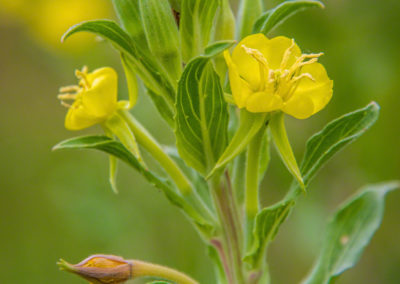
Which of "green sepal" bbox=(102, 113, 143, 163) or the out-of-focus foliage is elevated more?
"green sepal" bbox=(102, 113, 143, 163)

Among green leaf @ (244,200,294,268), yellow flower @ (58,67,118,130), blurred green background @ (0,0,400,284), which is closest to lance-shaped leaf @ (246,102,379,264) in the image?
green leaf @ (244,200,294,268)

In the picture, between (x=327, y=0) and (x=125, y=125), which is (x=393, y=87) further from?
(x=125, y=125)

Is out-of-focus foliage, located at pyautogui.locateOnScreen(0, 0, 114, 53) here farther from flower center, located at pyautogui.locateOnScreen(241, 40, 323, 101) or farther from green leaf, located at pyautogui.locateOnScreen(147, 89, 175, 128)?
flower center, located at pyautogui.locateOnScreen(241, 40, 323, 101)

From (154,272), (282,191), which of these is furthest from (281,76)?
(282,191)

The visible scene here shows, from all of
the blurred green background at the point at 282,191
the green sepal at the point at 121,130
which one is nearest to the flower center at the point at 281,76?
the green sepal at the point at 121,130

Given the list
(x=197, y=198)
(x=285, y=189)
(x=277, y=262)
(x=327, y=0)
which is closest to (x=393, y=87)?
(x=327, y=0)

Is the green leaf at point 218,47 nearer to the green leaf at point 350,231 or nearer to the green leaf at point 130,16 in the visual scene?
the green leaf at point 130,16

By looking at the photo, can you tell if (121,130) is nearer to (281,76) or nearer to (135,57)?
(135,57)
